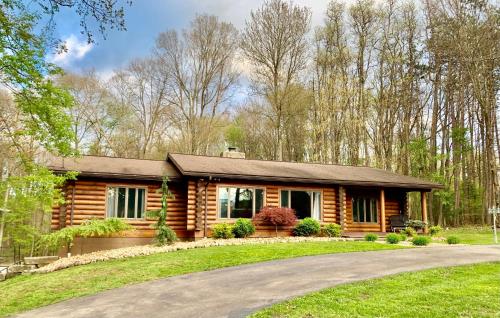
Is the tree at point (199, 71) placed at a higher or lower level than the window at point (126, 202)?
higher

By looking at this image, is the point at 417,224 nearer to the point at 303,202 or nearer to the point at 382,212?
the point at 382,212

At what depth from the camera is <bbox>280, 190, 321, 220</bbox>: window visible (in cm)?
1752

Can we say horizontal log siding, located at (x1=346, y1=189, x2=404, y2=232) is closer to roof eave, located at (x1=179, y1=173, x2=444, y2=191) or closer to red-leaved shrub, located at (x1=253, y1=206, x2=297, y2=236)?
roof eave, located at (x1=179, y1=173, x2=444, y2=191)

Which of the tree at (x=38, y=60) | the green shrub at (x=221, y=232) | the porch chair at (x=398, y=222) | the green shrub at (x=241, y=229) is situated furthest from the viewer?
the porch chair at (x=398, y=222)

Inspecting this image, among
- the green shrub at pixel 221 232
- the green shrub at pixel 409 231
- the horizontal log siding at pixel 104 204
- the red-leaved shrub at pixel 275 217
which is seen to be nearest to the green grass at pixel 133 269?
the green shrub at pixel 221 232

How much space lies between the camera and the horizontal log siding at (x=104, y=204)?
15.2 metres

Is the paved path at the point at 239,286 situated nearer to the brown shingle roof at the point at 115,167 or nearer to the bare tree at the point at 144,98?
the brown shingle roof at the point at 115,167

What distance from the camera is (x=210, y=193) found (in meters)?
16.3

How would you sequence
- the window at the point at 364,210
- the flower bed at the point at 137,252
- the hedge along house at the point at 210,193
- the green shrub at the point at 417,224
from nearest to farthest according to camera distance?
the flower bed at the point at 137,252, the hedge along house at the point at 210,193, the green shrub at the point at 417,224, the window at the point at 364,210

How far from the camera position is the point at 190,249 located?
13.0 metres

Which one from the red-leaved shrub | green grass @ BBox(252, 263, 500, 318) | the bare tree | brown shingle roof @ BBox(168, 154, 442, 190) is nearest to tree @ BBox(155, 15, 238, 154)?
the bare tree

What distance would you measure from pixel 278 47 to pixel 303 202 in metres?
13.9

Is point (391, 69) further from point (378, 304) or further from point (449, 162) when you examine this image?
point (378, 304)

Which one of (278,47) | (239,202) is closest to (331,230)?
(239,202)
